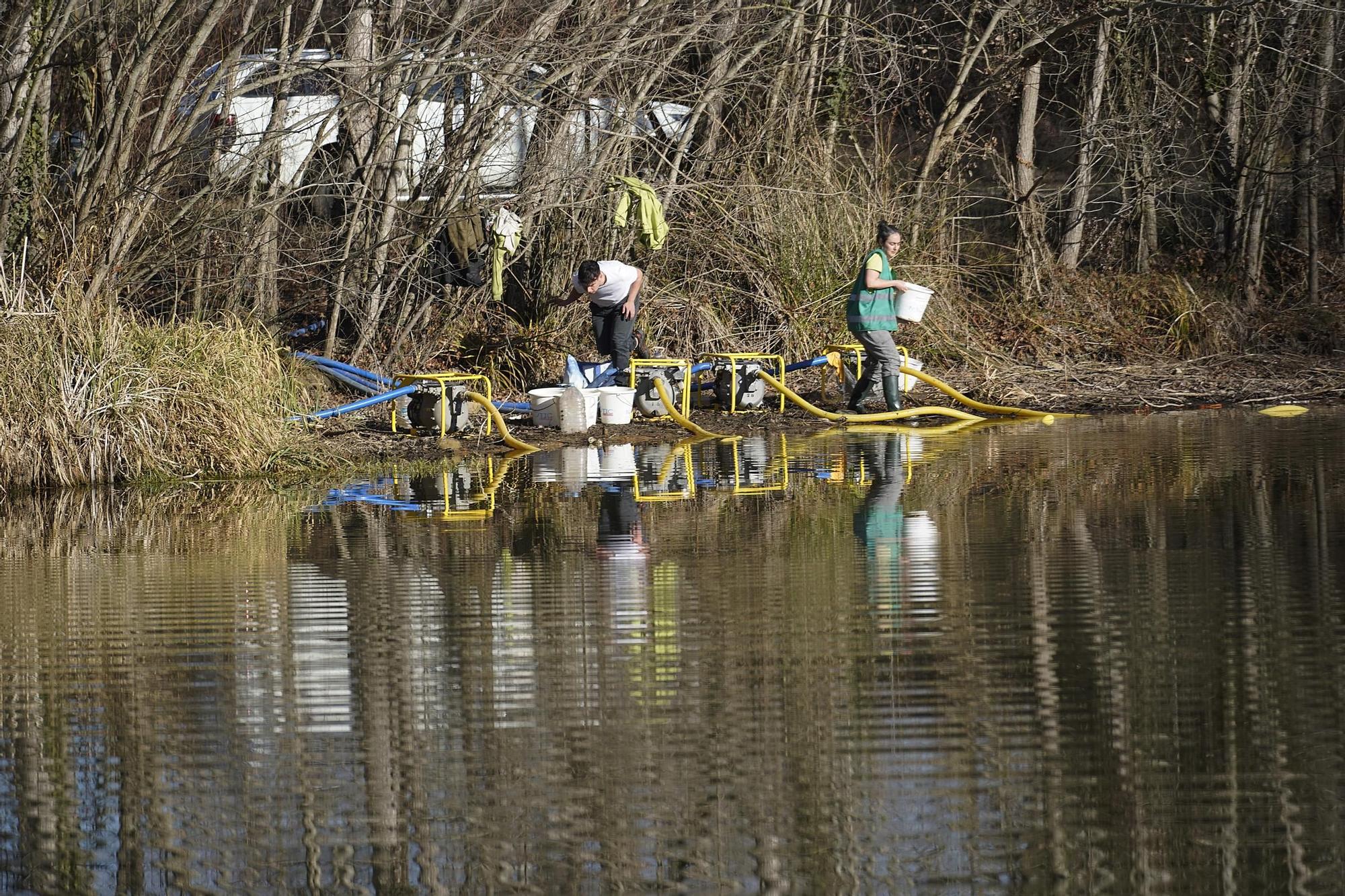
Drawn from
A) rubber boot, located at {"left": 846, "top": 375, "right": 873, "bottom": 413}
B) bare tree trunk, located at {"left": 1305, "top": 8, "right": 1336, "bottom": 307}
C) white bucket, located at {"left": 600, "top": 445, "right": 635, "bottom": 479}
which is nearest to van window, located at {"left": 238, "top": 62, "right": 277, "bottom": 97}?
white bucket, located at {"left": 600, "top": 445, "right": 635, "bottom": 479}

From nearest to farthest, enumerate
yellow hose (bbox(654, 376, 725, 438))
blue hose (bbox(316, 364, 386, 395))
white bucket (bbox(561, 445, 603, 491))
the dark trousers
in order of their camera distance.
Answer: white bucket (bbox(561, 445, 603, 491)), yellow hose (bbox(654, 376, 725, 438)), the dark trousers, blue hose (bbox(316, 364, 386, 395))

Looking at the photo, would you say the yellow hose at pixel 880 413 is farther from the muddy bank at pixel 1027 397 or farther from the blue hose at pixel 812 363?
the blue hose at pixel 812 363

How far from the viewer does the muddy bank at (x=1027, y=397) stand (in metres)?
15.8

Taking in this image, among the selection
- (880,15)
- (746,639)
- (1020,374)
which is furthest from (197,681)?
(880,15)

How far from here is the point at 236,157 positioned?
1817cm

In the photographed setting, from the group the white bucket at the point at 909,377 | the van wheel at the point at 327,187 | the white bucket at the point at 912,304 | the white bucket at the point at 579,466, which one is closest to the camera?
the white bucket at the point at 579,466

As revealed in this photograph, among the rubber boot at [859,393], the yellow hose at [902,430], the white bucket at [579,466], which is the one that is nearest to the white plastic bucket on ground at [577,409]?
the white bucket at [579,466]

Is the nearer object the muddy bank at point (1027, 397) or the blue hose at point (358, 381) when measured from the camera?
the muddy bank at point (1027, 397)

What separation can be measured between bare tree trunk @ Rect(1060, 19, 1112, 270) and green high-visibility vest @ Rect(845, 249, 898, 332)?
282 inches

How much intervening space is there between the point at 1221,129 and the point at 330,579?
18.7 meters

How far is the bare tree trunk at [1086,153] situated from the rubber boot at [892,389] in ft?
24.3

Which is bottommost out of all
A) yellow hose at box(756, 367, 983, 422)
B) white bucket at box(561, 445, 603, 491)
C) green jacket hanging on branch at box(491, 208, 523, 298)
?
white bucket at box(561, 445, 603, 491)

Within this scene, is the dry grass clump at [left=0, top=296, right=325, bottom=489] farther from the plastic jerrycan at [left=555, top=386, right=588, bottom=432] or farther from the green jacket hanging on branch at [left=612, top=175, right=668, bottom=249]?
the green jacket hanging on branch at [left=612, top=175, right=668, bottom=249]

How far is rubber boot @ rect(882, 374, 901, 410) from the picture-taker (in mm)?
17109
